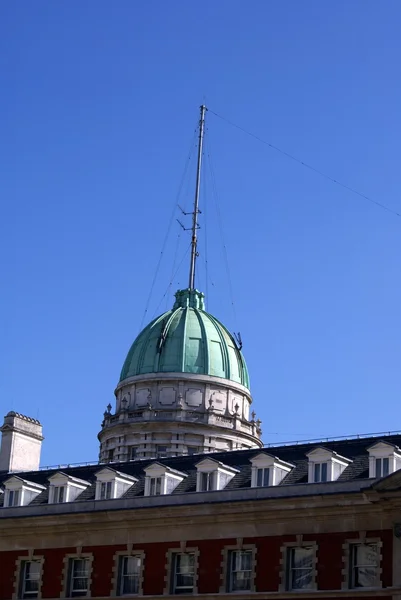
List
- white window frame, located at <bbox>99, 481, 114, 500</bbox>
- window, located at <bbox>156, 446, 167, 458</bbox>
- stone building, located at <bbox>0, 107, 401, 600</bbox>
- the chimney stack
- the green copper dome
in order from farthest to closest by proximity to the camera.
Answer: the green copper dome < window, located at <bbox>156, 446, 167, 458</bbox> < the chimney stack < white window frame, located at <bbox>99, 481, 114, 500</bbox> < stone building, located at <bbox>0, 107, 401, 600</bbox>

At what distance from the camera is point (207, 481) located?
214 ft

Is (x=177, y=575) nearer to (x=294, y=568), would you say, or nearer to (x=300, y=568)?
(x=294, y=568)

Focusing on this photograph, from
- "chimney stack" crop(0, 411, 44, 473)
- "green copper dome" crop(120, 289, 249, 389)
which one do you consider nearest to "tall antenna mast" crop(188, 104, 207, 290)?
"green copper dome" crop(120, 289, 249, 389)

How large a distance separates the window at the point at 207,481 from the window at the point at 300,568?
5.83 meters

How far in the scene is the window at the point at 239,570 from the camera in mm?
61656

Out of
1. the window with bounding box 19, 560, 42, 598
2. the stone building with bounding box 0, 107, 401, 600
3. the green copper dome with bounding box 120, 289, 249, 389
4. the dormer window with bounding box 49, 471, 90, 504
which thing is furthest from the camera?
the green copper dome with bounding box 120, 289, 249, 389

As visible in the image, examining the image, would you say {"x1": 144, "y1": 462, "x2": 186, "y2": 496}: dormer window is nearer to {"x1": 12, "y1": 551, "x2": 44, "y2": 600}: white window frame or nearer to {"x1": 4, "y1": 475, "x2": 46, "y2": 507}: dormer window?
{"x1": 12, "y1": 551, "x2": 44, "y2": 600}: white window frame

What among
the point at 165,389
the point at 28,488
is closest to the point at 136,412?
the point at 165,389

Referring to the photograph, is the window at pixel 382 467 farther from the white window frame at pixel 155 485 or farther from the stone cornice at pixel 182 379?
the stone cornice at pixel 182 379

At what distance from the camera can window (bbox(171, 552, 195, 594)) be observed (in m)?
63.1

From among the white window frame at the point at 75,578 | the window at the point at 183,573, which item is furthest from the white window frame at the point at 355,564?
the white window frame at the point at 75,578

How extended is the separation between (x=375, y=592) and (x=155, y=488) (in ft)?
45.6

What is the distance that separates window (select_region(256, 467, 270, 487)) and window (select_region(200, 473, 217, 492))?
2365 millimetres

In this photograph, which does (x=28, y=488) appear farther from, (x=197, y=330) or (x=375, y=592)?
(x=197, y=330)
